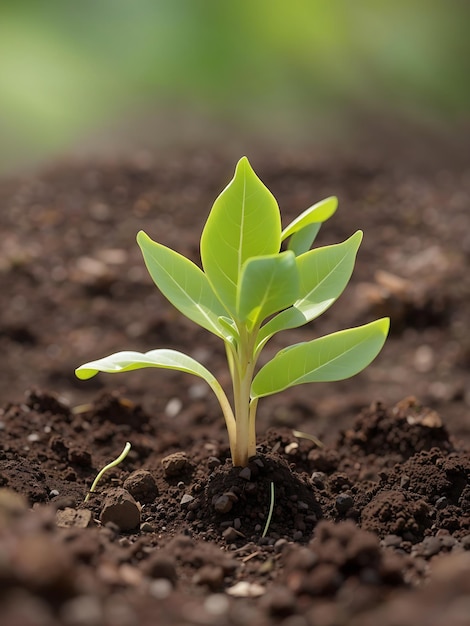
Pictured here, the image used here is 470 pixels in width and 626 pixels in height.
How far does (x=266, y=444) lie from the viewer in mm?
1609

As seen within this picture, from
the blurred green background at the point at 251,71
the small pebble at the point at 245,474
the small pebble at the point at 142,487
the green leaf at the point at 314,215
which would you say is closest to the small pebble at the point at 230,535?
the small pebble at the point at 245,474

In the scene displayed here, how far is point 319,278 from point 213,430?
745mm

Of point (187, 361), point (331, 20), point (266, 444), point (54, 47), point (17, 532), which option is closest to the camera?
point (17, 532)

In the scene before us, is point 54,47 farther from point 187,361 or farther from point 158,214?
point 187,361

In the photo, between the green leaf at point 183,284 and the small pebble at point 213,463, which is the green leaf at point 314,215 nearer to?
the green leaf at point 183,284

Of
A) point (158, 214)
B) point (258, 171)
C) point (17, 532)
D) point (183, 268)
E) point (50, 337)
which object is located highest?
point (258, 171)

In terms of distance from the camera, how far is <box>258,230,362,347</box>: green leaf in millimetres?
1369

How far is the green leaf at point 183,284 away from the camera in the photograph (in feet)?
4.57

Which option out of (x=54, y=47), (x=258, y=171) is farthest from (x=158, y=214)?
(x=54, y=47)

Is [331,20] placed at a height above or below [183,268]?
above

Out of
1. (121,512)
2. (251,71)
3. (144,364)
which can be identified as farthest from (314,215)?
(251,71)

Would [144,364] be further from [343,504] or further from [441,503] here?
[441,503]

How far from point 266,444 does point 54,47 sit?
11.7ft

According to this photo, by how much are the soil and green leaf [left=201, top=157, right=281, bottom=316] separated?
1.15 feet
